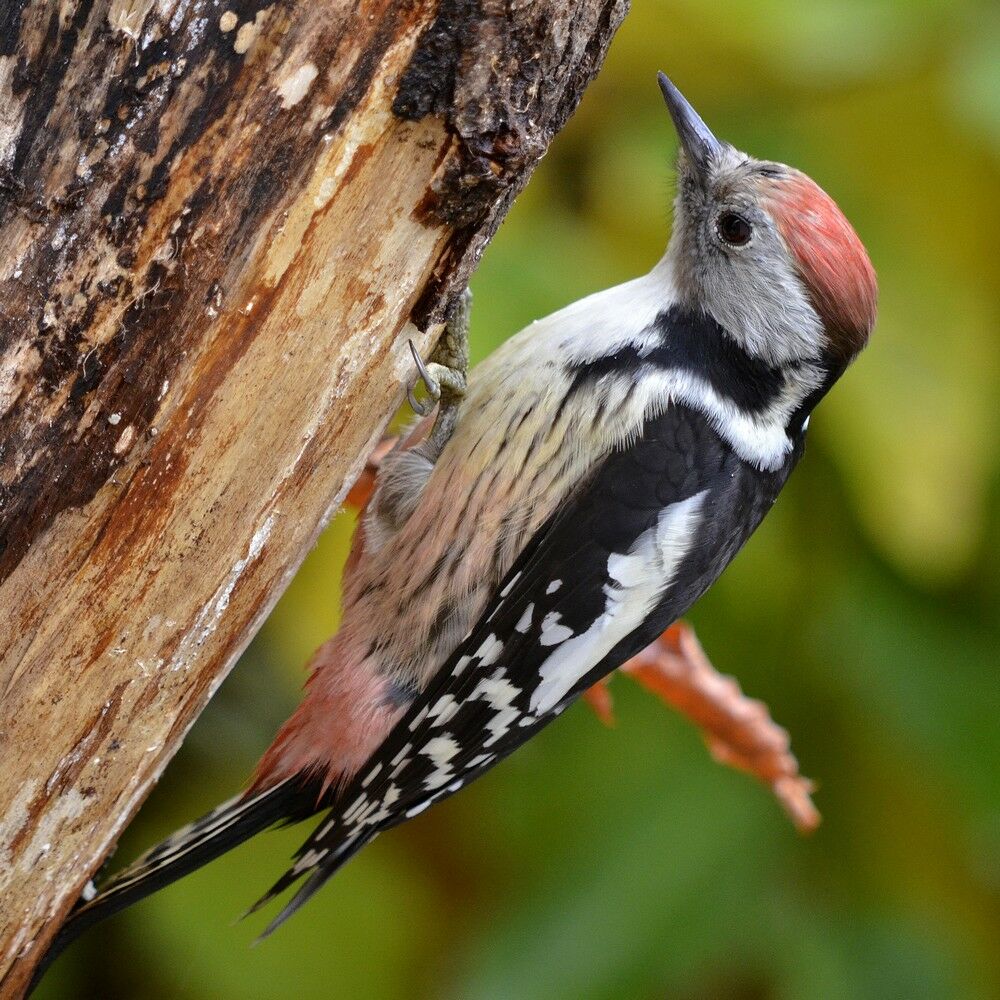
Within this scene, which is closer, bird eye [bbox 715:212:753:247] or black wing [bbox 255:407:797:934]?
black wing [bbox 255:407:797:934]

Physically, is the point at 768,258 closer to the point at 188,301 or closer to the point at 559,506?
the point at 559,506

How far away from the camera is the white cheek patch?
213 cm

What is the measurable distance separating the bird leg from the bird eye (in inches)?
19.4

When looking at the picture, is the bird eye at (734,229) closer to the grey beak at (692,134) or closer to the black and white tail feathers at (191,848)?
the grey beak at (692,134)

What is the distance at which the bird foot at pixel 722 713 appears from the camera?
2.10 metres

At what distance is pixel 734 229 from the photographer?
7.70ft

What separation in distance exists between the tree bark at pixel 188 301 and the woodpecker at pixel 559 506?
387mm

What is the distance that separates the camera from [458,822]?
10.0ft

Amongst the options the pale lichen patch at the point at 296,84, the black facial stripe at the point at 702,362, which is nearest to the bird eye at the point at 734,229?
the black facial stripe at the point at 702,362

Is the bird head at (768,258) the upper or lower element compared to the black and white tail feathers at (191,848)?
upper

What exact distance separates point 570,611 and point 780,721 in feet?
3.68

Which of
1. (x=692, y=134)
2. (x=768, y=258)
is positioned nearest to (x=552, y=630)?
(x=768, y=258)

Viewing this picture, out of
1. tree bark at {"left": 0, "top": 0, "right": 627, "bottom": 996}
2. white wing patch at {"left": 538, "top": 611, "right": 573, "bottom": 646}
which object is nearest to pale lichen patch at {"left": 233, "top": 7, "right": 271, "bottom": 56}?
tree bark at {"left": 0, "top": 0, "right": 627, "bottom": 996}

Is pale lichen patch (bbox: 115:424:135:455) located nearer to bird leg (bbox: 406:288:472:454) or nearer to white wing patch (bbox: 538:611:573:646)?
bird leg (bbox: 406:288:472:454)
